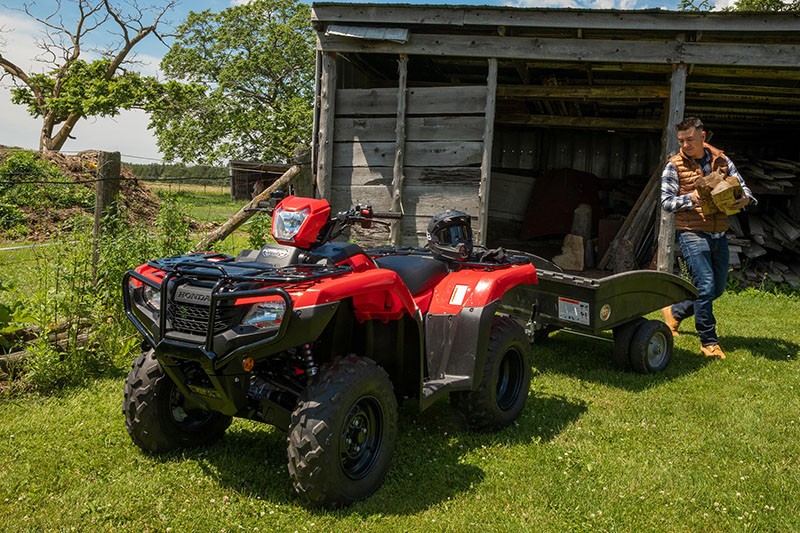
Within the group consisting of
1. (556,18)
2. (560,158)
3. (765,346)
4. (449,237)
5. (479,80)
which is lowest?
(765,346)

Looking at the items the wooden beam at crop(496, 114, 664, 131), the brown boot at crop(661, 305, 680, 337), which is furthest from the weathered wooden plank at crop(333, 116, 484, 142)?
the wooden beam at crop(496, 114, 664, 131)

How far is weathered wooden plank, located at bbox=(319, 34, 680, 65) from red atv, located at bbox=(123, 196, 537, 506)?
547 cm

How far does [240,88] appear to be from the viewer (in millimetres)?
38969

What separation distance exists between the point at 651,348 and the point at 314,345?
362cm

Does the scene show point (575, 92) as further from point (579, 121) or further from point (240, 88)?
point (240, 88)

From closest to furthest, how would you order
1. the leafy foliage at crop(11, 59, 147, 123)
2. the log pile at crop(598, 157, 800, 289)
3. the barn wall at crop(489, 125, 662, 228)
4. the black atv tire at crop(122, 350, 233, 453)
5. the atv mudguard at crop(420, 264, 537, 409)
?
the black atv tire at crop(122, 350, 233, 453)
the atv mudguard at crop(420, 264, 537, 409)
the log pile at crop(598, 157, 800, 289)
the barn wall at crop(489, 125, 662, 228)
the leafy foliage at crop(11, 59, 147, 123)

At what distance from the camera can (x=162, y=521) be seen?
324 cm

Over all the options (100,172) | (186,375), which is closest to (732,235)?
(100,172)

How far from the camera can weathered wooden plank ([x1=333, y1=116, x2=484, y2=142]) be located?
936 cm

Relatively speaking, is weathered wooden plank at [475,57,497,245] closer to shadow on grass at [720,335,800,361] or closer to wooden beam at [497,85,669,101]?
wooden beam at [497,85,669,101]

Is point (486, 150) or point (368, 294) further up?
point (486, 150)

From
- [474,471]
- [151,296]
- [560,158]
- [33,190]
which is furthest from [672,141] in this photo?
[33,190]

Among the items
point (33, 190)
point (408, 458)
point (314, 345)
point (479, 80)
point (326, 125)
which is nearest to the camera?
point (314, 345)

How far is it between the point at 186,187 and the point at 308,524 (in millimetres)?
35287
